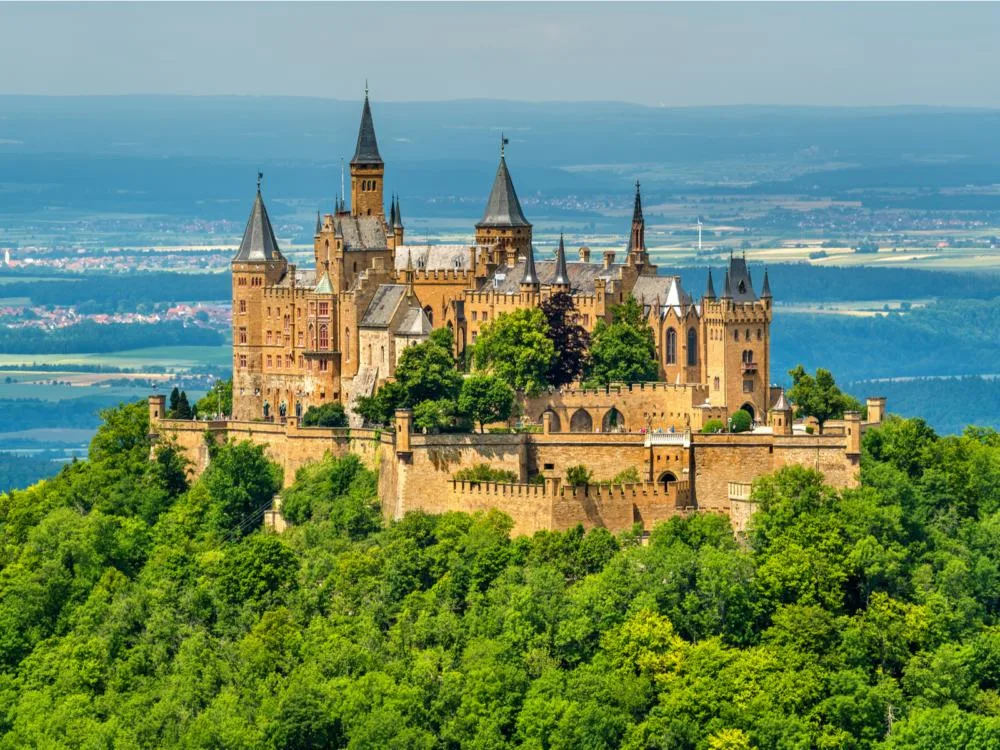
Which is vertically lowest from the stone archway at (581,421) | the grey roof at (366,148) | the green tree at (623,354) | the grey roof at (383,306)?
the stone archway at (581,421)

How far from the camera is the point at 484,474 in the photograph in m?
71.3

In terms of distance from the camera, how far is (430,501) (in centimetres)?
7150

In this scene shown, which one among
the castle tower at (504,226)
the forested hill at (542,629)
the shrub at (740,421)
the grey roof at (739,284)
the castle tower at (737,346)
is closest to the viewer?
the forested hill at (542,629)

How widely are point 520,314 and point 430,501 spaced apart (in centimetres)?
907

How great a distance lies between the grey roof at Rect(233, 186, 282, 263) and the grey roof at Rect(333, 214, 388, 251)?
2332 millimetres

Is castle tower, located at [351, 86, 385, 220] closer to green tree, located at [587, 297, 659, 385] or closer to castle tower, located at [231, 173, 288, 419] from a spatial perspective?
castle tower, located at [231, 173, 288, 419]

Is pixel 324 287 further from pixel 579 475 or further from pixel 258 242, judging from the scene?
pixel 579 475

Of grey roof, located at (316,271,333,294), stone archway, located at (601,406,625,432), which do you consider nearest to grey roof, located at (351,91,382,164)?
grey roof, located at (316,271,333,294)

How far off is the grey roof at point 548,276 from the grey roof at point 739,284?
4.98 meters

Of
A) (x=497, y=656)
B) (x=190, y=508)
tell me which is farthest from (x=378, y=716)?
(x=190, y=508)

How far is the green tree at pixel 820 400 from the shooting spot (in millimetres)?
74812

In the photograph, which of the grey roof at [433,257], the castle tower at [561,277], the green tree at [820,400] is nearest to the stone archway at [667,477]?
the green tree at [820,400]

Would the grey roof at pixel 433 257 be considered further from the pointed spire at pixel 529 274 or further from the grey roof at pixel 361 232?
the pointed spire at pixel 529 274

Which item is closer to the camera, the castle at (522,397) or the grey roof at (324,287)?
the castle at (522,397)
